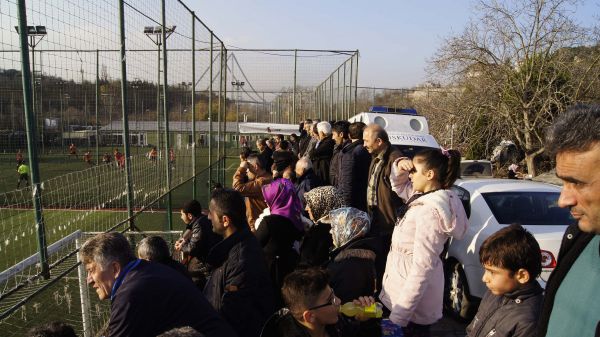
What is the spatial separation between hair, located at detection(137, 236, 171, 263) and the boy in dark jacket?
7.61 feet

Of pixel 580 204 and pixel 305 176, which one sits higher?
pixel 580 204

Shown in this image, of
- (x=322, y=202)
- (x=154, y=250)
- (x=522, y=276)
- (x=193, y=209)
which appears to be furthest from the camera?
(x=193, y=209)

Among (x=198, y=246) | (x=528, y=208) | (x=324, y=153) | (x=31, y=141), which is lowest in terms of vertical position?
(x=198, y=246)

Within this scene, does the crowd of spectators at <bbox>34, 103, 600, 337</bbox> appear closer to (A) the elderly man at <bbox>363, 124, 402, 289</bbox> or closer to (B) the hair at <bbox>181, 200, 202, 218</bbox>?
(A) the elderly man at <bbox>363, 124, 402, 289</bbox>

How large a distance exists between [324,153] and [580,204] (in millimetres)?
6675

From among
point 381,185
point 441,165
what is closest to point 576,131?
point 441,165

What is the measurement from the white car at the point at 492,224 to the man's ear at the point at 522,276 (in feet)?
8.65

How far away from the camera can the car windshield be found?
5.59 metres

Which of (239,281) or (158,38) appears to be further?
(158,38)

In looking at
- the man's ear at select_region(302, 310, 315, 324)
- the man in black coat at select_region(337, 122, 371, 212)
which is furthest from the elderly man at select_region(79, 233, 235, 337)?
the man in black coat at select_region(337, 122, 371, 212)

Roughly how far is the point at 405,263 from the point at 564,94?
537 inches

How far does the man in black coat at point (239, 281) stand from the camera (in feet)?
10.0

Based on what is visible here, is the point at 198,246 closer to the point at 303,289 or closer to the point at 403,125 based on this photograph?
the point at 303,289

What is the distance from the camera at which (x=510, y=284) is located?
2553 millimetres
